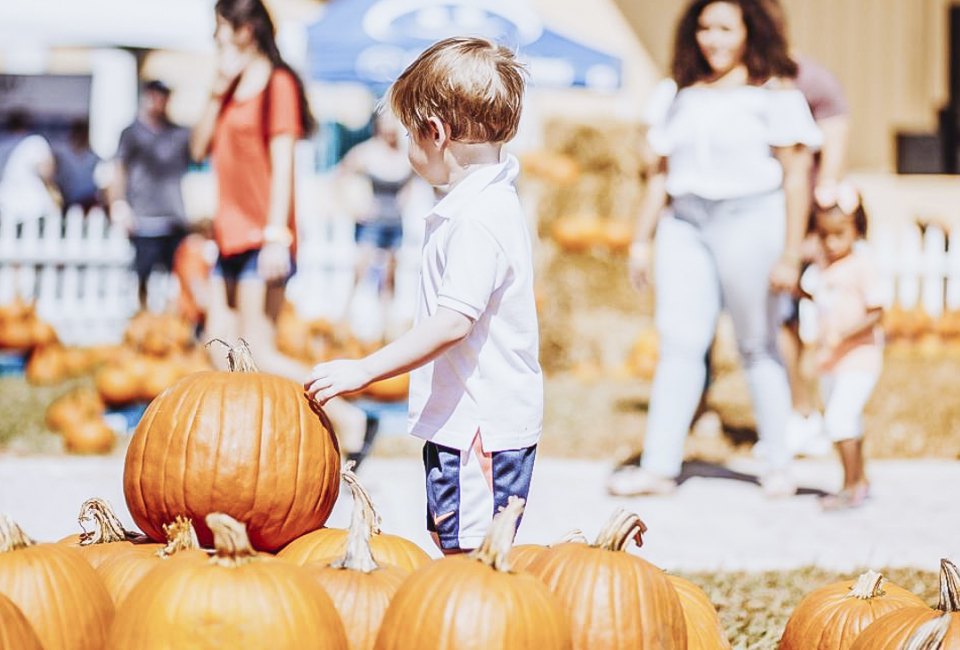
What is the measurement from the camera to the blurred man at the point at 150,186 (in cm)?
988

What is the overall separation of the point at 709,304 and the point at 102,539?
330 centimetres

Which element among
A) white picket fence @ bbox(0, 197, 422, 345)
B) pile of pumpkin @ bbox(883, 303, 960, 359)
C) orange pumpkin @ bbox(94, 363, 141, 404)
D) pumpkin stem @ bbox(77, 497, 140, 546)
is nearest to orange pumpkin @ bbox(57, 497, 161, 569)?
pumpkin stem @ bbox(77, 497, 140, 546)

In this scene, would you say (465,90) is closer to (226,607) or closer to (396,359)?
(396,359)

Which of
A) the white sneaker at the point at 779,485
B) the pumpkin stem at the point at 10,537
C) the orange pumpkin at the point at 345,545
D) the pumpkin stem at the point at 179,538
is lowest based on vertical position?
the white sneaker at the point at 779,485

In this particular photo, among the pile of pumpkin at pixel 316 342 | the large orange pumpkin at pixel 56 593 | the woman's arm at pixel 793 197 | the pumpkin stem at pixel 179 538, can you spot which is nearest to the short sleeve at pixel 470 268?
the pumpkin stem at pixel 179 538

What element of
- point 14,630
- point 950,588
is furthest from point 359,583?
point 950,588

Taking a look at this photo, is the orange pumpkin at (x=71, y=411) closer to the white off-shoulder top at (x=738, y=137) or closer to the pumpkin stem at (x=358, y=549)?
the white off-shoulder top at (x=738, y=137)

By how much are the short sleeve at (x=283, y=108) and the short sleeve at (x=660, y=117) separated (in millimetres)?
1466

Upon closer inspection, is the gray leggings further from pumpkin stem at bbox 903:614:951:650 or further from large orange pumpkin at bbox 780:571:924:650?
pumpkin stem at bbox 903:614:951:650

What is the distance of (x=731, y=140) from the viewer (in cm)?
534

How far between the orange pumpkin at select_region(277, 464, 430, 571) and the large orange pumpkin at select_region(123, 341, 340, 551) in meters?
0.08

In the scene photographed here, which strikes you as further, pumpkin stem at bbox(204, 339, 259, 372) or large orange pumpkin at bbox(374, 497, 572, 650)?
pumpkin stem at bbox(204, 339, 259, 372)

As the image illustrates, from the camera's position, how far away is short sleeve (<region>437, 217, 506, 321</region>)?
2.73 metres

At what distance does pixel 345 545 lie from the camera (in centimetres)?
247
